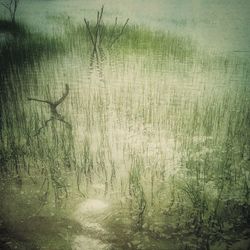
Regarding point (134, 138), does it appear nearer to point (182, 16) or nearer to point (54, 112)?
point (54, 112)

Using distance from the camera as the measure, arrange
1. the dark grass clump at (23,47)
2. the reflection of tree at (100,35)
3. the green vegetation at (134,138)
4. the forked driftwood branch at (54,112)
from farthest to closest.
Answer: the reflection of tree at (100,35)
the dark grass clump at (23,47)
the forked driftwood branch at (54,112)
the green vegetation at (134,138)

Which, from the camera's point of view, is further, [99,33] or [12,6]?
[12,6]

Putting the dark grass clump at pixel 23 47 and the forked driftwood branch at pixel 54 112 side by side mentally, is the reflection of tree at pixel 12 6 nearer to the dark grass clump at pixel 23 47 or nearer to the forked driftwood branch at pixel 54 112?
the dark grass clump at pixel 23 47

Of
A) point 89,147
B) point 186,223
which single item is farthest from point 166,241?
point 89,147

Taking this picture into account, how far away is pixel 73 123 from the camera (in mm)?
3629

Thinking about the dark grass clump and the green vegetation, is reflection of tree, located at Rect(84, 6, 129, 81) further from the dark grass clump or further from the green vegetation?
the dark grass clump

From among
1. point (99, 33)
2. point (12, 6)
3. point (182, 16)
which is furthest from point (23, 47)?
point (182, 16)

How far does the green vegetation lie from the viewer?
2.71 meters

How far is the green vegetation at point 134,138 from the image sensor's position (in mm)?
2707

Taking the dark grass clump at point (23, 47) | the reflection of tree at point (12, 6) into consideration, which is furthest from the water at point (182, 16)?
the dark grass clump at point (23, 47)

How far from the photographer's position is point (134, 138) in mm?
3475

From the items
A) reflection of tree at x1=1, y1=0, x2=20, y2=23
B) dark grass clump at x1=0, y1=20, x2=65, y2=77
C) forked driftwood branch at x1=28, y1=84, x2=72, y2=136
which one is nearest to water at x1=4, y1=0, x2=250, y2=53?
reflection of tree at x1=1, y1=0, x2=20, y2=23

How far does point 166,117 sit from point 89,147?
0.90 meters

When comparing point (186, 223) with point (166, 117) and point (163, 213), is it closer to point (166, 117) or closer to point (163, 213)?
point (163, 213)
